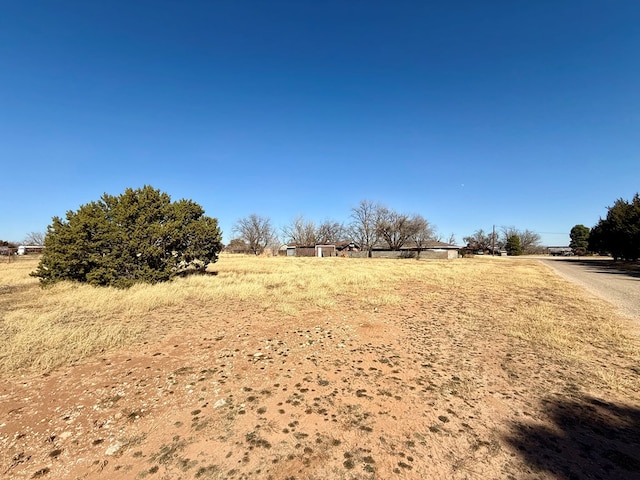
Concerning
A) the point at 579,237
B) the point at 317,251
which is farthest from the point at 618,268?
the point at 579,237

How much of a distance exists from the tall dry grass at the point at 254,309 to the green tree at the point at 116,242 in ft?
3.96

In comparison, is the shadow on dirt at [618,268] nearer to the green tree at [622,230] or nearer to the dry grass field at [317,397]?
the green tree at [622,230]

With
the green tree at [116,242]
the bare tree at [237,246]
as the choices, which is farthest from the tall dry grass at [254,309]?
the bare tree at [237,246]

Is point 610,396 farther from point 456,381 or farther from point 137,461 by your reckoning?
point 137,461

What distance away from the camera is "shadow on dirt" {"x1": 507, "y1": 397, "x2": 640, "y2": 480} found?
2668 mm

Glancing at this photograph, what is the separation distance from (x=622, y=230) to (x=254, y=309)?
43119 millimetres

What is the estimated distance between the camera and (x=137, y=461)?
2781 mm

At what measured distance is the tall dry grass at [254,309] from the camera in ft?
19.1

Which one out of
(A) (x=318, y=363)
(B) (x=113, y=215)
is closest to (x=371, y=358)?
(A) (x=318, y=363)

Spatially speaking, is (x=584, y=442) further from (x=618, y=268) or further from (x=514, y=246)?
(x=514, y=246)

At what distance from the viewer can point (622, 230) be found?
32.5 meters

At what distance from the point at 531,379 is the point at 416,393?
2.05 meters

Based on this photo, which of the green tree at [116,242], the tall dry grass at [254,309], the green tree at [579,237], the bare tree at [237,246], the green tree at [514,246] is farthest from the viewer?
the green tree at [514,246]

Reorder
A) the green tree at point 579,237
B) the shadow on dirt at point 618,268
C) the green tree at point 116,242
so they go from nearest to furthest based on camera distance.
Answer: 1. the green tree at point 116,242
2. the shadow on dirt at point 618,268
3. the green tree at point 579,237
